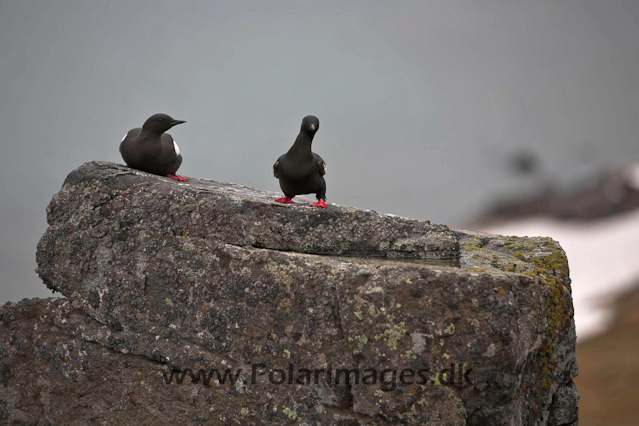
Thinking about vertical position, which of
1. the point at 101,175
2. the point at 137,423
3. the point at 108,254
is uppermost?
the point at 101,175

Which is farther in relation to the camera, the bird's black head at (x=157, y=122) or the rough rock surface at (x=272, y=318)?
the bird's black head at (x=157, y=122)

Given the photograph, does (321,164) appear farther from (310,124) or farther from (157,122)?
(157,122)

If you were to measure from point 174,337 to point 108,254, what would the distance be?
144cm

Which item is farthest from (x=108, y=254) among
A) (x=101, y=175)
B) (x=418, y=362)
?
(x=418, y=362)

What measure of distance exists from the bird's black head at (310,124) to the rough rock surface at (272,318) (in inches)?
42.2

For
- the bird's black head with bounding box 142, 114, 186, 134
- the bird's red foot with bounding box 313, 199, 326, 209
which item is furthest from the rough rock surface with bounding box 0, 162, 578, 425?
the bird's black head with bounding box 142, 114, 186, 134

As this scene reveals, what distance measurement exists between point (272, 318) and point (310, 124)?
2642mm

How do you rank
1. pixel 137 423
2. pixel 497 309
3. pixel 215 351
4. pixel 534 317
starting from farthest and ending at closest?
pixel 137 423
pixel 215 351
pixel 534 317
pixel 497 309

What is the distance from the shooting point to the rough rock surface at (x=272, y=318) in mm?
5957

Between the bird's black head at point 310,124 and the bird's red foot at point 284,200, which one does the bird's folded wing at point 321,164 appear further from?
the bird's red foot at point 284,200

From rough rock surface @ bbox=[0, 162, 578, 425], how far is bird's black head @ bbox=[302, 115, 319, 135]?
1.07 m

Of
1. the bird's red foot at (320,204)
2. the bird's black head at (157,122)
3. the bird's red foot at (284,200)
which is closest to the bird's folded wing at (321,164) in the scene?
the bird's red foot at (320,204)

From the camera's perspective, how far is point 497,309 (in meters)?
5.88

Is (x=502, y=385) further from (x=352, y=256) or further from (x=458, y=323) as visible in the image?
(x=352, y=256)
